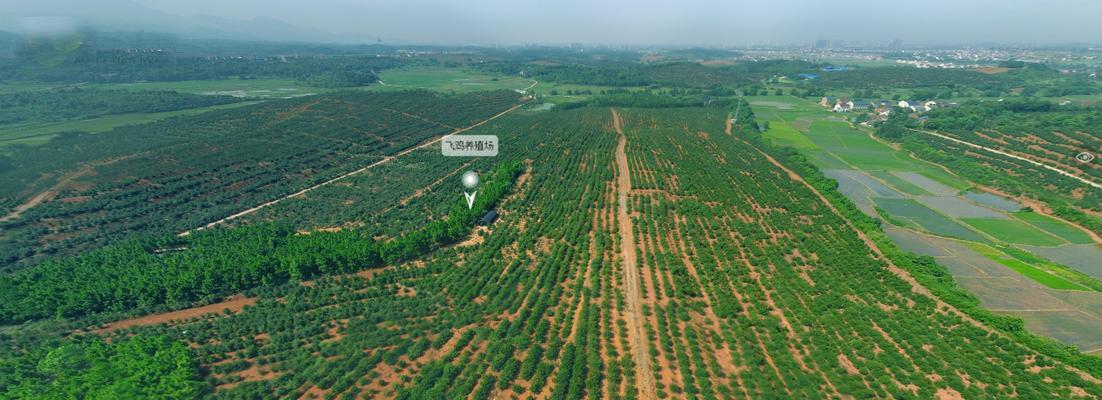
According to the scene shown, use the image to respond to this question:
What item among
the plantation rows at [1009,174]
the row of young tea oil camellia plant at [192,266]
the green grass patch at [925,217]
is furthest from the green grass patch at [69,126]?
the plantation rows at [1009,174]

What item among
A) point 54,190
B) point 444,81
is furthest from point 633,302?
point 444,81

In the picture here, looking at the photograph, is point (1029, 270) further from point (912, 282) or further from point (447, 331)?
point (447, 331)

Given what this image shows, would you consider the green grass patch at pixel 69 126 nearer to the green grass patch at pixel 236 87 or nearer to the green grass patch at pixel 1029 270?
the green grass patch at pixel 236 87

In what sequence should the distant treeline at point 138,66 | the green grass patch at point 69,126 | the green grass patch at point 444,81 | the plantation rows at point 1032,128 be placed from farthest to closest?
1. the green grass patch at point 444,81
2. the distant treeline at point 138,66
3. the green grass patch at point 69,126
4. the plantation rows at point 1032,128

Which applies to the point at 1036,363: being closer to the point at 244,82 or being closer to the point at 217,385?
the point at 217,385

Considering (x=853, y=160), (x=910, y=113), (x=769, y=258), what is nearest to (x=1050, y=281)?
(x=769, y=258)
